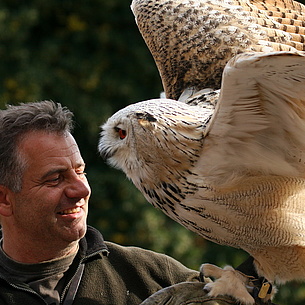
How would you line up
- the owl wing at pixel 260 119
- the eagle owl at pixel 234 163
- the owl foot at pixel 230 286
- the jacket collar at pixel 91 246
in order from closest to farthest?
the owl wing at pixel 260 119, the eagle owl at pixel 234 163, the owl foot at pixel 230 286, the jacket collar at pixel 91 246

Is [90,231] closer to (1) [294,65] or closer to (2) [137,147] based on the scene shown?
(2) [137,147]

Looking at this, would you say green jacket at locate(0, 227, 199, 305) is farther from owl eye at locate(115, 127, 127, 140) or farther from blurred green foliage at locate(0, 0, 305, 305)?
blurred green foliage at locate(0, 0, 305, 305)

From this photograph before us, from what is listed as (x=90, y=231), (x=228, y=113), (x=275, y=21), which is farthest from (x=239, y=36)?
(x=90, y=231)

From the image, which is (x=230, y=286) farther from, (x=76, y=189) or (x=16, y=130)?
(x=16, y=130)

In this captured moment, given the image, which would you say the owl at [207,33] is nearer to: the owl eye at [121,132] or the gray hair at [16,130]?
the owl eye at [121,132]

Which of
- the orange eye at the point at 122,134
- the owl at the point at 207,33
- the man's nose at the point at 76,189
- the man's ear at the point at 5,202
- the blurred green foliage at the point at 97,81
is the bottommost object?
the blurred green foliage at the point at 97,81

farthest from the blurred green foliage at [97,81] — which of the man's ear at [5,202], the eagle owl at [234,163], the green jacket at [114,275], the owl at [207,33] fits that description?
the man's ear at [5,202]

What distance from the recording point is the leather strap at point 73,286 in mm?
2514

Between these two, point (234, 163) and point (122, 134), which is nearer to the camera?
point (234, 163)

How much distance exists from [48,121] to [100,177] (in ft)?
11.5

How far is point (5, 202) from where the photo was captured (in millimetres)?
2584

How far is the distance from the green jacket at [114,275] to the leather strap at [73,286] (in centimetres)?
2

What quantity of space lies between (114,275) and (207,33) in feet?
4.10

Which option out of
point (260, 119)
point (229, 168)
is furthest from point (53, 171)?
point (260, 119)
